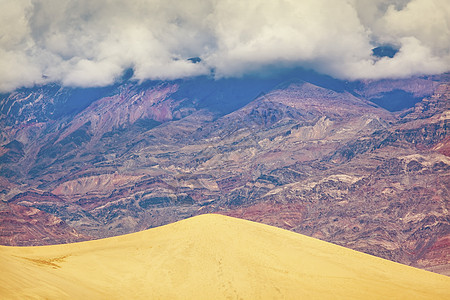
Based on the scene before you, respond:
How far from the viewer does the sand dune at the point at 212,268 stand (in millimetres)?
53219

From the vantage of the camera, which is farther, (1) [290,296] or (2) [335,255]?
(2) [335,255]

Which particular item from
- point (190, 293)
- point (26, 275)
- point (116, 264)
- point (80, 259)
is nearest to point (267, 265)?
point (190, 293)

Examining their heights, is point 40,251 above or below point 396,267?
above

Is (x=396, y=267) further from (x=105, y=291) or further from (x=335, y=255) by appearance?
(x=105, y=291)

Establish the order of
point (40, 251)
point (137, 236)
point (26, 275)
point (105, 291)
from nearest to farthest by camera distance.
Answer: point (26, 275) < point (105, 291) < point (40, 251) < point (137, 236)

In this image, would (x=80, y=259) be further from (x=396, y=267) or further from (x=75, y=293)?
(x=396, y=267)

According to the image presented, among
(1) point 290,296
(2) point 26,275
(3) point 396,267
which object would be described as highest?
(2) point 26,275

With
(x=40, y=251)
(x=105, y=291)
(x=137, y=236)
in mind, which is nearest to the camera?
(x=105, y=291)

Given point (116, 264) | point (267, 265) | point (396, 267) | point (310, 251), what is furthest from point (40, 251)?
point (396, 267)

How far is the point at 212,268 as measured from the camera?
58.8 m

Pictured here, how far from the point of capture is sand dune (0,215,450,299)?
5322 cm

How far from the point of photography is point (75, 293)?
47.3 meters

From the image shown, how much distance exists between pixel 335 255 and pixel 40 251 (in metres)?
37.8

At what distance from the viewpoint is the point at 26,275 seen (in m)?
46.7
